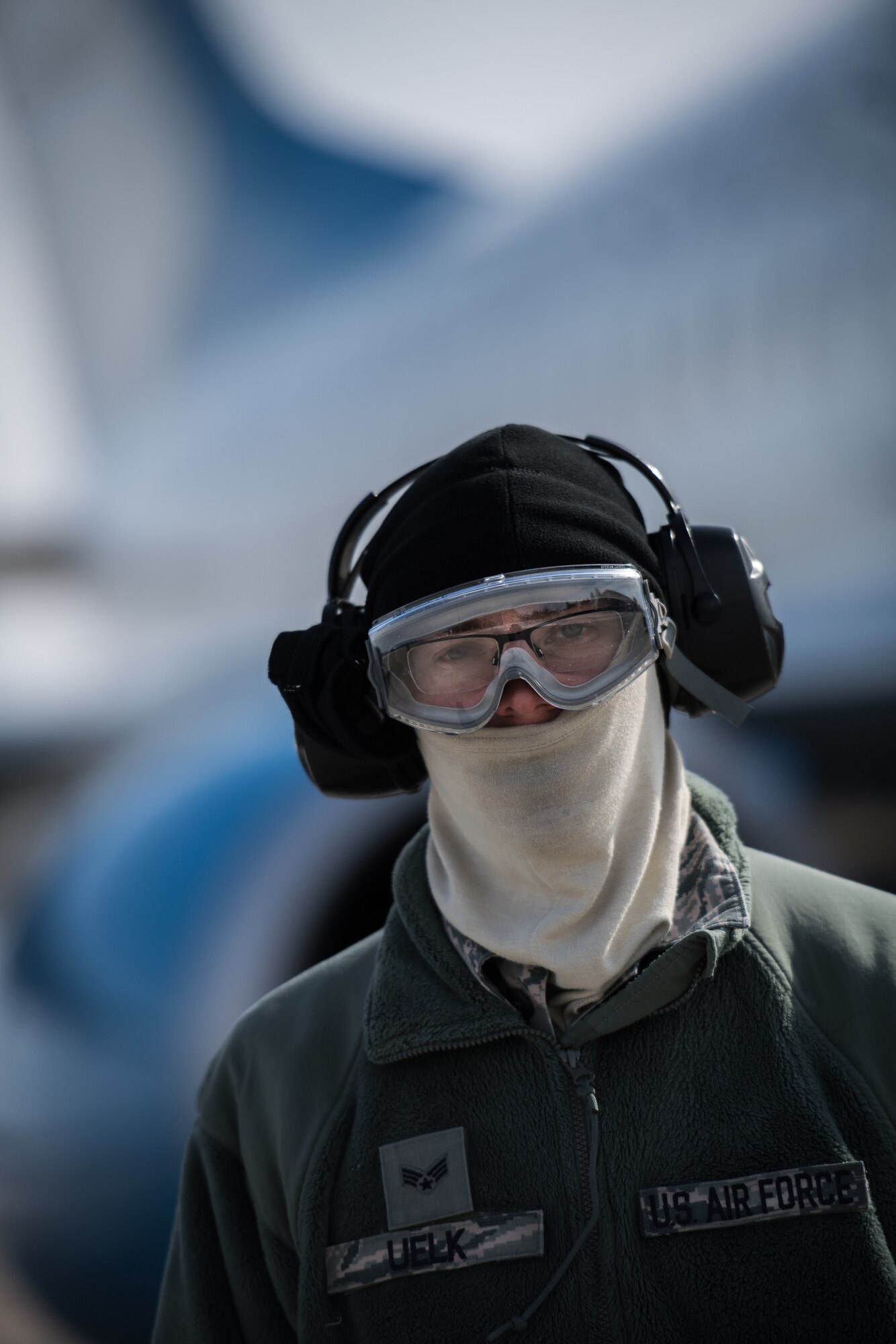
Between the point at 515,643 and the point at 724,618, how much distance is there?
0.84 feet

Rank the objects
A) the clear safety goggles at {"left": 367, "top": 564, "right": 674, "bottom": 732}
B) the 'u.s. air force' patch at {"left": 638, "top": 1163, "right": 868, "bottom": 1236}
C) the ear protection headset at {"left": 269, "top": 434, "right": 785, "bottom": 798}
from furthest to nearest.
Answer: the ear protection headset at {"left": 269, "top": 434, "right": 785, "bottom": 798} → the clear safety goggles at {"left": 367, "top": 564, "right": 674, "bottom": 732} → the 'u.s. air force' patch at {"left": 638, "top": 1163, "right": 868, "bottom": 1236}

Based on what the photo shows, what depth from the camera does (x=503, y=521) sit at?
44.6 inches

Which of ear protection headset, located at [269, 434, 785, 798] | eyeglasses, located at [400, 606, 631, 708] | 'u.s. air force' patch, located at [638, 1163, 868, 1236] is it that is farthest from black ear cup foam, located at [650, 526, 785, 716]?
'u.s. air force' patch, located at [638, 1163, 868, 1236]

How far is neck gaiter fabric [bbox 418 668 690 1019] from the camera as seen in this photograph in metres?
1.13

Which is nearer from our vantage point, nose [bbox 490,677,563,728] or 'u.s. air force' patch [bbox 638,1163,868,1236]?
'u.s. air force' patch [bbox 638,1163,868,1236]

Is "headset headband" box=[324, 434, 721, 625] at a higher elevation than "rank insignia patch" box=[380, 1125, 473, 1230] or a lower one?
higher

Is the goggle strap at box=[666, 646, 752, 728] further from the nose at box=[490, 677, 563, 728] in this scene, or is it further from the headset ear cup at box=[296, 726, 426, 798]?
the headset ear cup at box=[296, 726, 426, 798]

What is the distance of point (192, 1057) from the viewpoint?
7.54ft

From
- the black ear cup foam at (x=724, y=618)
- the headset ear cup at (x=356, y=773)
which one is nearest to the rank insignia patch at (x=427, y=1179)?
the headset ear cup at (x=356, y=773)

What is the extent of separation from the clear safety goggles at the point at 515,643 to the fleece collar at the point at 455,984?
0.22 m

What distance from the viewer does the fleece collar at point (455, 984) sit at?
3.58 feet

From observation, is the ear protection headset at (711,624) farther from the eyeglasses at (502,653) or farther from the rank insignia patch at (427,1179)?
the rank insignia patch at (427,1179)

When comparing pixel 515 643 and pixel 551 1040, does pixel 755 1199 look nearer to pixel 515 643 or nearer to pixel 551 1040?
pixel 551 1040

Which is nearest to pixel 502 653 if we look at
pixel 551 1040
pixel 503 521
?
pixel 503 521
